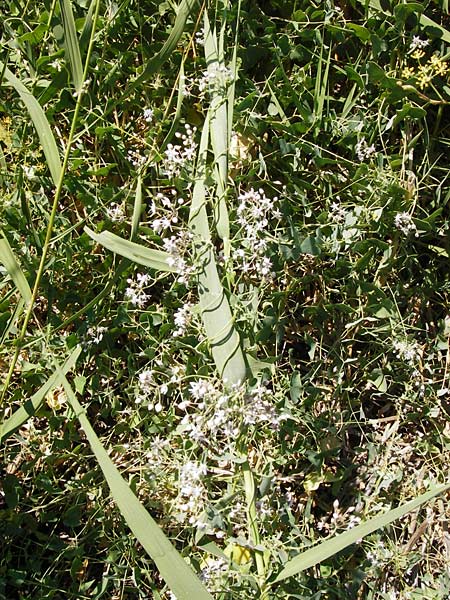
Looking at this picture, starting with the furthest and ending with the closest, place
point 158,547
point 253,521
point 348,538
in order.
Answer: point 253,521
point 348,538
point 158,547

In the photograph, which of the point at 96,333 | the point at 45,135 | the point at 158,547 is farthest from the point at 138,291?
the point at 158,547

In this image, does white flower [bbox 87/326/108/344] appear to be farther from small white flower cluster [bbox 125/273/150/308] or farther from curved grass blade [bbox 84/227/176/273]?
curved grass blade [bbox 84/227/176/273]

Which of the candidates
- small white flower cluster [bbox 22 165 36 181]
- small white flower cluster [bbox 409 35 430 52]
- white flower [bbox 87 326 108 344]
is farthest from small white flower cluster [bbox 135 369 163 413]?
small white flower cluster [bbox 409 35 430 52]

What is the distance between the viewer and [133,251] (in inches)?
53.7

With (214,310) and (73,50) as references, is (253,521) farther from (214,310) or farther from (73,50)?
(73,50)

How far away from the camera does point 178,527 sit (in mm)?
1498

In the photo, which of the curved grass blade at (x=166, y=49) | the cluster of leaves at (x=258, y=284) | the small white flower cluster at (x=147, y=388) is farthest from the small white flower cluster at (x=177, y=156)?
the small white flower cluster at (x=147, y=388)

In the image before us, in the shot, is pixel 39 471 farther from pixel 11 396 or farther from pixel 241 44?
pixel 241 44

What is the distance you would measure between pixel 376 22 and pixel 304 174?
12.9 inches

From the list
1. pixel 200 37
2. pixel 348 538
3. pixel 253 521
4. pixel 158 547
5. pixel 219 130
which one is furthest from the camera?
pixel 200 37

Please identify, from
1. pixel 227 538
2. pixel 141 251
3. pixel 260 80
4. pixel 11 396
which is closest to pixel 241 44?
pixel 260 80

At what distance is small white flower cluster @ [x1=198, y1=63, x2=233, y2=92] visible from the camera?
1.46 m

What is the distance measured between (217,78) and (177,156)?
0.56 ft

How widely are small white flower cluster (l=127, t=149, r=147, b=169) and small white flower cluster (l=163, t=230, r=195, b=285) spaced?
0.72 ft
